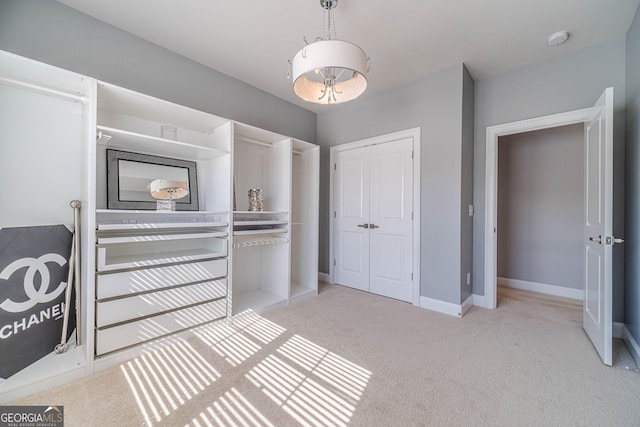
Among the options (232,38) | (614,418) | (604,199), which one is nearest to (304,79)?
(232,38)

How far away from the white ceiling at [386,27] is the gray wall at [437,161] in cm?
31

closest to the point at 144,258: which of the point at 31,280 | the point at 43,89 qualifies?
the point at 31,280

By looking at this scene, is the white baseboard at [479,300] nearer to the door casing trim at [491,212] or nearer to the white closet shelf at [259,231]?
the door casing trim at [491,212]

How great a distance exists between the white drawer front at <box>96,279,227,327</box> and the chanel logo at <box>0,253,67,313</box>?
37 centimetres

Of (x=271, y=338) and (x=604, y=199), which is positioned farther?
(x=271, y=338)

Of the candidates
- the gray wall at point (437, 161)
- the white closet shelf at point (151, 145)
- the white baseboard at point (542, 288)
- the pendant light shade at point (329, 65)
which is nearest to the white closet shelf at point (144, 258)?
the white closet shelf at point (151, 145)

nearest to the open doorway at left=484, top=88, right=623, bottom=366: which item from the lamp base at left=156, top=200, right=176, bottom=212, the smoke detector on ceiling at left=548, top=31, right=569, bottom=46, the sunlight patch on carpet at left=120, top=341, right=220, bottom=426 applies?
the smoke detector on ceiling at left=548, top=31, right=569, bottom=46

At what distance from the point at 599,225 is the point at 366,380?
6.90 ft

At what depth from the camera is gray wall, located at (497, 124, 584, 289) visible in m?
3.45

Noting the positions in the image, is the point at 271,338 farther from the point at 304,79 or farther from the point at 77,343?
the point at 304,79

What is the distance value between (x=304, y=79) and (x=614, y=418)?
271 centimetres

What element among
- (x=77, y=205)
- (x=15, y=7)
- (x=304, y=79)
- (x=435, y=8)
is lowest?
(x=77, y=205)

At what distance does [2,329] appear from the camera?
5.16 feet

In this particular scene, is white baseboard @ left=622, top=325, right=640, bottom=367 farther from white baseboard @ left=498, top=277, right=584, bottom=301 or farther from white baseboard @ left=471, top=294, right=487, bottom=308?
white baseboard @ left=498, top=277, right=584, bottom=301
